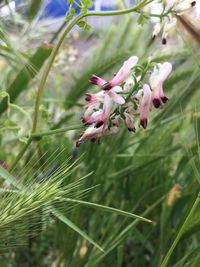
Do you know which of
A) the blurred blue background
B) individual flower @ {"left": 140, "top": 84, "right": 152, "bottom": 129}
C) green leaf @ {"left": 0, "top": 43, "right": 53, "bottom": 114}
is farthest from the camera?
the blurred blue background

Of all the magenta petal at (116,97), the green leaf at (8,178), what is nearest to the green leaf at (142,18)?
the magenta petal at (116,97)

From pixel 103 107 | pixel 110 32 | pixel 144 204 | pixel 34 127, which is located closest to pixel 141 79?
pixel 103 107

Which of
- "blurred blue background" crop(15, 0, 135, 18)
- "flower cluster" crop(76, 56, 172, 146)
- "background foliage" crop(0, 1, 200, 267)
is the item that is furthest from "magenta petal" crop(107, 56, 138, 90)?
"blurred blue background" crop(15, 0, 135, 18)

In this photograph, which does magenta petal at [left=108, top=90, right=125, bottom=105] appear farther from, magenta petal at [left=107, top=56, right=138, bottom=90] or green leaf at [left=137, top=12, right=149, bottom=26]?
green leaf at [left=137, top=12, right=149, bottom=26]

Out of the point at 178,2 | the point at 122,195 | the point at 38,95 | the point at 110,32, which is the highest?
the point at 178,2

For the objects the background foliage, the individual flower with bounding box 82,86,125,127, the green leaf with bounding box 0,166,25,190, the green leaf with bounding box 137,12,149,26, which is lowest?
the background foliage

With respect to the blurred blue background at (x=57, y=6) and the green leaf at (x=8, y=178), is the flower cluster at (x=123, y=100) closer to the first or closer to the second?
the green leaf at (x=8, y=178)

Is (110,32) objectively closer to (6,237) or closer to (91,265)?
(91,265)
